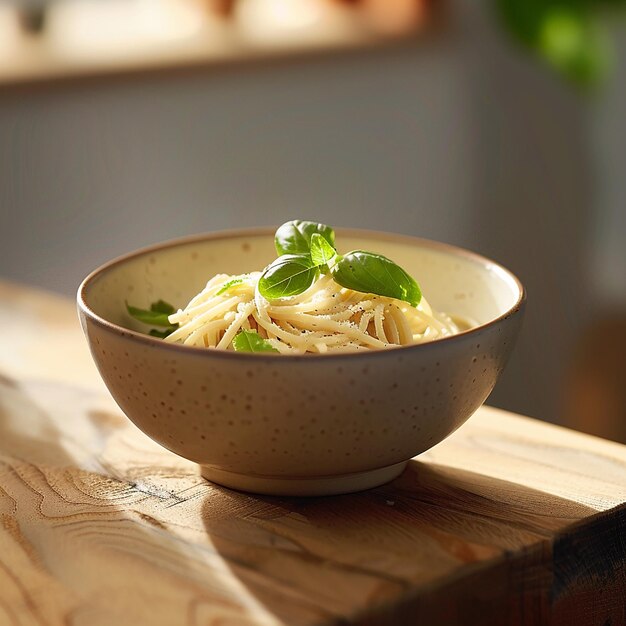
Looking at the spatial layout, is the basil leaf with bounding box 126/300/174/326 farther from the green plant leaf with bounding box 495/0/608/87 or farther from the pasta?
the green plant leaf with bounding box 495/0/608/87

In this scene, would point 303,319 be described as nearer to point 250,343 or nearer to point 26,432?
point 250,343

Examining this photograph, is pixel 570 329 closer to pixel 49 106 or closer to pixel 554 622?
pixel 49 106

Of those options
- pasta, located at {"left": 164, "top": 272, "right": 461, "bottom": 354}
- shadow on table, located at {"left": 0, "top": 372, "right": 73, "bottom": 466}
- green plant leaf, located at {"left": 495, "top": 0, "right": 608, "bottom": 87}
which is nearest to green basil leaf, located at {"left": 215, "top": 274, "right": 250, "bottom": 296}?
pasta, located at {"left": 164, "top": 272, "right": 461, "bottom": 354}

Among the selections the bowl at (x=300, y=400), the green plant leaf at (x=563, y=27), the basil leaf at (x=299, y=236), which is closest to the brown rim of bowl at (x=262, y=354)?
A: the bowl at (x=300, y=400)

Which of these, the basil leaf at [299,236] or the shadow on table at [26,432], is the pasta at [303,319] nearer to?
the basil leaf at [299,236]

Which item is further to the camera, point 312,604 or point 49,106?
point 49,106

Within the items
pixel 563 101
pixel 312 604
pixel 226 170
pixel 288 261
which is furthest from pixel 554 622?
pixel 563 101

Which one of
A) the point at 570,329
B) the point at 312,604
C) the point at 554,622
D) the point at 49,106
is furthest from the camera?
the point at 570,329
